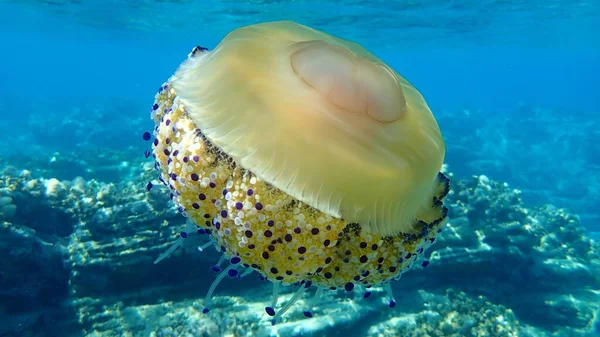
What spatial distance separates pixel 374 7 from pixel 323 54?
77.2 ft

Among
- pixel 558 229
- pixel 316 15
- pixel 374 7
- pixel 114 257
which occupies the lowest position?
pixel 114 257

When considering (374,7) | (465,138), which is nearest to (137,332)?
(374,7)

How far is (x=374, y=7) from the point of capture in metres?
A: 22.7

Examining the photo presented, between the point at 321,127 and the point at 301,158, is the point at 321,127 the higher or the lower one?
the higher one

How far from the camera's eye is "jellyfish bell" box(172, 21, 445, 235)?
136 cm

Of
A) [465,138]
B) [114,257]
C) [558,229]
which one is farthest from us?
[465,138]

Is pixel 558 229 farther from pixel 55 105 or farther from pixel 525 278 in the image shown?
pixel 55 105

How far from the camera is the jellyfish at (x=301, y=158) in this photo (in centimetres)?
138

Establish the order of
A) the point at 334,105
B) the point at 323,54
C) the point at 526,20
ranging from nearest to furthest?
the point at 334,105 → the point at 323,54 → the point at 526,20

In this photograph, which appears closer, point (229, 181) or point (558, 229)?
point (229, 181)

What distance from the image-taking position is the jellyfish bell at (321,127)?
1.36m

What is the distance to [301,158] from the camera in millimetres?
1357

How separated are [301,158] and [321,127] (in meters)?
0.14

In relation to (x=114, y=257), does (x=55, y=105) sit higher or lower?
higher
